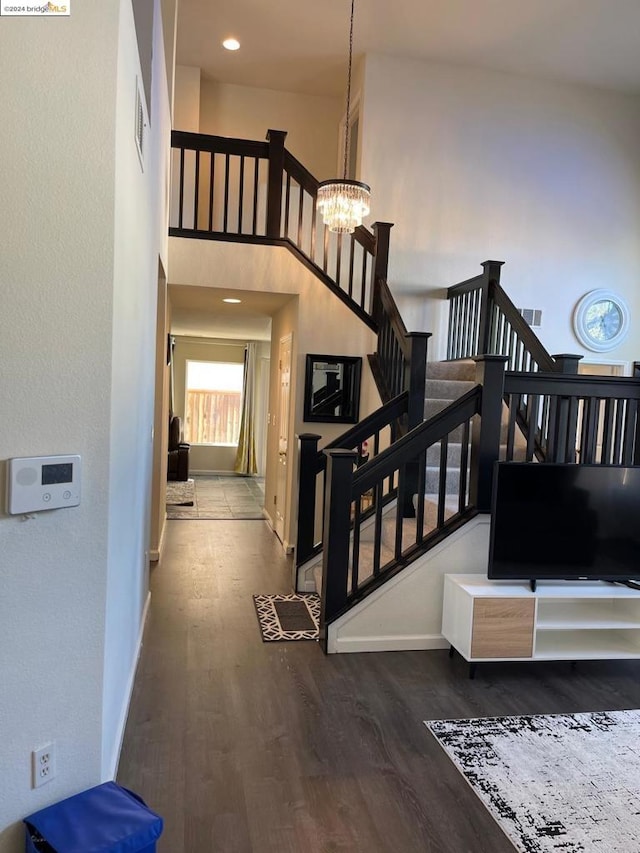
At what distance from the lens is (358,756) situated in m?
2.44

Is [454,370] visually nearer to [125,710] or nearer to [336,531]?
[336,531]

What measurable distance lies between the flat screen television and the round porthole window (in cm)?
394

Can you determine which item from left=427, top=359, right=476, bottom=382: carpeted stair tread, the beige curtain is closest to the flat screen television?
left=427, top=359, right=476, bottom=382: carpeted stair tread

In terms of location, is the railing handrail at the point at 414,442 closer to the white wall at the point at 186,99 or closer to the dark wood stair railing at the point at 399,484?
the dark wood stair railing at the point at 399,484

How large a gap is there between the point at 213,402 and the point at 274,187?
6.29 meters

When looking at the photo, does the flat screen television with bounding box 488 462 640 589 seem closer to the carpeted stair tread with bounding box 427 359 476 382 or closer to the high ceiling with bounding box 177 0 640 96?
the carpeted stair tread with bounding box 427 359 476 382

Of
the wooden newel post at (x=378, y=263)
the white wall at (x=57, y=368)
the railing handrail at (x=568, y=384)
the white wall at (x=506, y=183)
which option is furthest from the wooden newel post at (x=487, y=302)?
the white wall at (x=57, y=368)

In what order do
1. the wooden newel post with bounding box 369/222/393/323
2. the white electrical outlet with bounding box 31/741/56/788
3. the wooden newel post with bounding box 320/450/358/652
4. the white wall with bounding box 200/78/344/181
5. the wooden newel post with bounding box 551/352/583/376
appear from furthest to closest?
the white wall with bounding box 200/78/344/181 < the wooden newel post with bounding box 369/222/393/323 < the wooden newel post with bounding box 551/352/583/376 < the wooden newel post with bounding box 320/450/358/652 < the white electrical outlet with bounding box 31/741/56/788

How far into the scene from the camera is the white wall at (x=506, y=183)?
6.36m

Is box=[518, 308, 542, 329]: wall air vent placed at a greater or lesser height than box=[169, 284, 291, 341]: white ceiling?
greater

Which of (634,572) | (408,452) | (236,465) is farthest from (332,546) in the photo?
(236,465)

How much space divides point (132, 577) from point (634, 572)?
108 inches

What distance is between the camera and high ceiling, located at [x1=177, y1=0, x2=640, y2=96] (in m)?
5.55

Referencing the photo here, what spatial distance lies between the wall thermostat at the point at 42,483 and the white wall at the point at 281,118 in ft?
22.4
